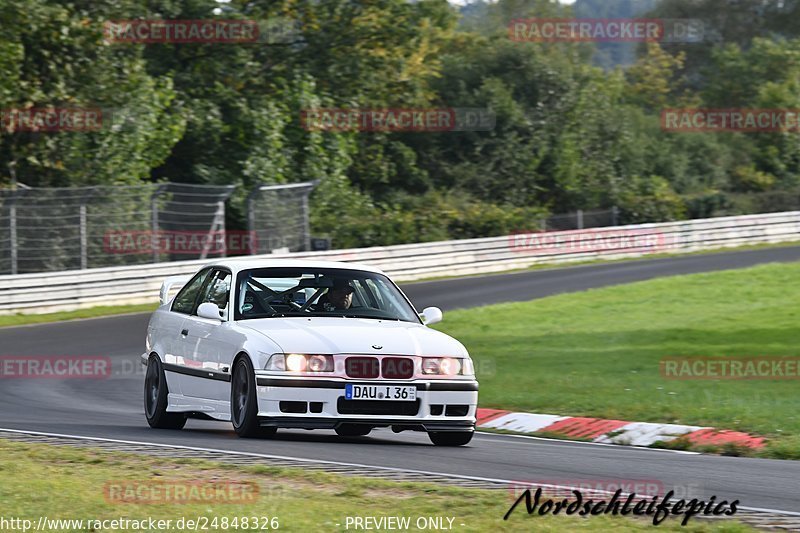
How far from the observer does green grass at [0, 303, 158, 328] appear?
24.0 m

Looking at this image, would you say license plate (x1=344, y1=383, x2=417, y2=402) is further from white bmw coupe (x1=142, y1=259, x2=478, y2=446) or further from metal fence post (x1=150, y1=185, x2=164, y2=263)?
metal fence post (x1=150, y1=185, x2=164, y2=263)

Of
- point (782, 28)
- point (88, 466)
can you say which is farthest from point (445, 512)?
point (782, 28)

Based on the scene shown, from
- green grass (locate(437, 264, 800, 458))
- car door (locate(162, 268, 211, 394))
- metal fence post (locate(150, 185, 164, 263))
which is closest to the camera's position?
car door (locate(162, 268, 211, 394))

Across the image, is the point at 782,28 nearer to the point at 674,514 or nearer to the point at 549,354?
the point at 549,354

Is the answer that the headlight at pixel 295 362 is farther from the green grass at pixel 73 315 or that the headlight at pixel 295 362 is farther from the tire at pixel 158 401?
the green grass at pixel 73 315

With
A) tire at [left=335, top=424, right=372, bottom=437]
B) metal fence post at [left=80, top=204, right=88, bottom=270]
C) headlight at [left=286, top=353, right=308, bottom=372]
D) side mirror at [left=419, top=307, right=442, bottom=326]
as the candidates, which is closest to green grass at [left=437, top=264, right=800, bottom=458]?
side mirror at [left=419, top=307, right=442, bottom=326]

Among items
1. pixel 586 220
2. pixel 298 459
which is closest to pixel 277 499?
pixel 298 459

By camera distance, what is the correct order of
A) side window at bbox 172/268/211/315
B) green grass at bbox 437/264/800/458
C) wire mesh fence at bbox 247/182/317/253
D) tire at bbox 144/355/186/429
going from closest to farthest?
tire at bbox 144/355/186/429
side window at bbox 172/268/211/315
green grass at bbox 437/264/800/458
wire mesh fence at bbox 247/182/317/253

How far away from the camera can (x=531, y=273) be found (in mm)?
34188

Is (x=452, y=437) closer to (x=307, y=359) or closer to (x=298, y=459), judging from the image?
(x=307, y=359)

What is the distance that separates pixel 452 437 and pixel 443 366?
0.64 metres

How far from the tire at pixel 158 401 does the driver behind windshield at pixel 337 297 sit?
1.53 metres

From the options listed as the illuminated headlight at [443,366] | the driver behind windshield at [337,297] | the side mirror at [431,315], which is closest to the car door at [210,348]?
the driver behind windshield at [337,297]

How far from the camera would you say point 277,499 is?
6.96 meters
